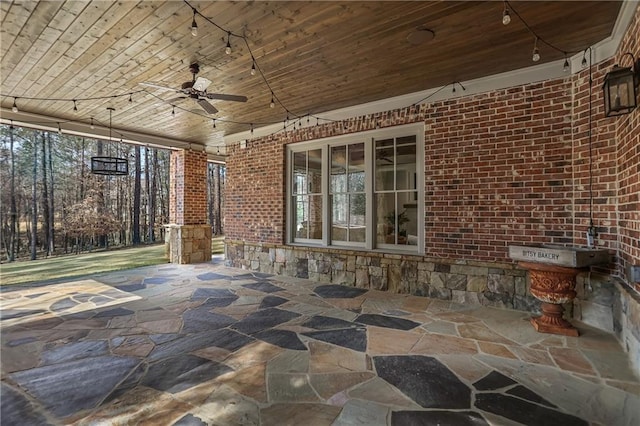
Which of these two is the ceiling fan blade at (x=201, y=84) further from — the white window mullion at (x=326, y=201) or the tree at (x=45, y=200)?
the tree at (x=45, y=200)

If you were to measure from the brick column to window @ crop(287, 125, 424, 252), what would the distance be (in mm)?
2892

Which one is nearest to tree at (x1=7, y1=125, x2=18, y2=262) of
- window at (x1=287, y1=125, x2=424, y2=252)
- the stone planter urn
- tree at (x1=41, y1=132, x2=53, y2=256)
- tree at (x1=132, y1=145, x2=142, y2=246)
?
tree at (x1=41, y1=132, x2=53, y2=256)

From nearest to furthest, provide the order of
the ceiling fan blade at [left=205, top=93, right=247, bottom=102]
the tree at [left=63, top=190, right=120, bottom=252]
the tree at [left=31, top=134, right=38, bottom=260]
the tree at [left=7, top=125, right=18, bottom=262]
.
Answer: the ceiling fan blade at [left=205, top=93, right=247, bottom=102], the tree at [left=7, top=125, right=18, bottom=262], the tree at [left=31, top=134, right=38, bottom=260], the tree at [left=63, top=190, right=120, bottom=252]

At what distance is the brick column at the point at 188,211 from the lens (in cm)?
716

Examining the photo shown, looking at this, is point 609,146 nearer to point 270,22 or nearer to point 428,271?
point 428,271

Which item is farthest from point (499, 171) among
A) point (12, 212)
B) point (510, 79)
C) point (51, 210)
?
point (12, 212)

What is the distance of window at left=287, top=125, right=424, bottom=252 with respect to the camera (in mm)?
4629

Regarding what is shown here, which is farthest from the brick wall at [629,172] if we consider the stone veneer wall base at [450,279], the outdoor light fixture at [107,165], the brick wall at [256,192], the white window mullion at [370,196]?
the outdoor light fixture at [107,165]

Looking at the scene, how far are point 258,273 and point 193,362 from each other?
3645mm

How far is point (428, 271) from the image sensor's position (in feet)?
13.8

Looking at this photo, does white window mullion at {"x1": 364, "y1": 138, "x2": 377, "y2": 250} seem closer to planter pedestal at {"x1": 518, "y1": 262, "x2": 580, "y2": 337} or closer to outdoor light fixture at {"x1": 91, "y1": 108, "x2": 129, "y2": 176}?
planter pedestal at {"x1": 518, "y1": 262, "x2": 580, "y2": 337}

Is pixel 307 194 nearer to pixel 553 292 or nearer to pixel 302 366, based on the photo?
pixel 302 366

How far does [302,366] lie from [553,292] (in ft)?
8.25

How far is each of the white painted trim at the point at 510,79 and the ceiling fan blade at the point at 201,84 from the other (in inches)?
89.2
